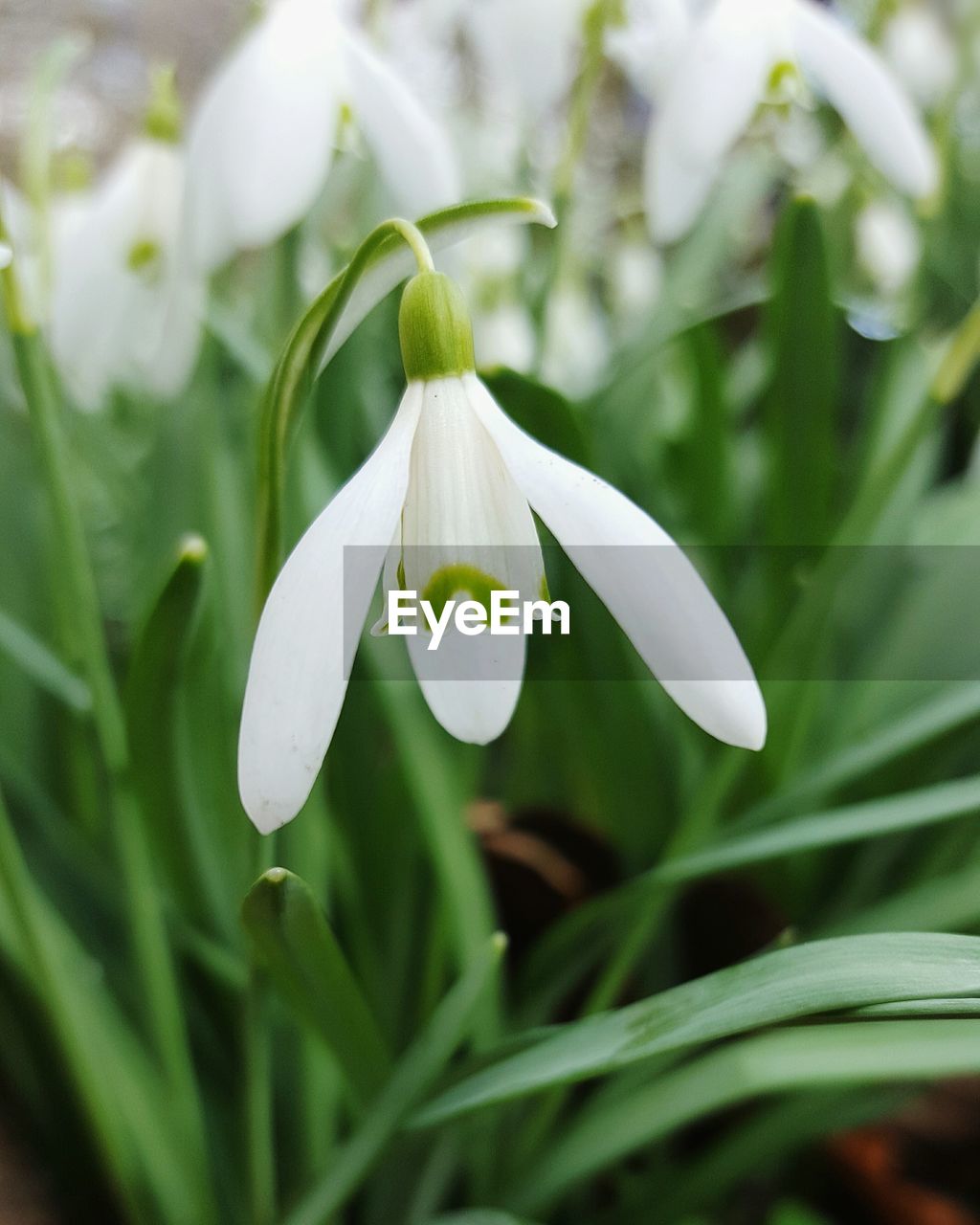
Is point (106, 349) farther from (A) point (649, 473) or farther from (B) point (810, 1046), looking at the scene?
(B) point (810, 1046)

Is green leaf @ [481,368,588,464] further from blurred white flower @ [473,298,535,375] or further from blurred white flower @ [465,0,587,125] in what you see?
blurred white flower @ [473,298,535,375]

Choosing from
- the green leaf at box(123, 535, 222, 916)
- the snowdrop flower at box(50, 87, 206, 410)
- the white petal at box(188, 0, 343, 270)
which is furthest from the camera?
the snowdrop flower at box(50, 87, 206, 410)

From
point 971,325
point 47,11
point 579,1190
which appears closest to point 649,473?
point 971,325

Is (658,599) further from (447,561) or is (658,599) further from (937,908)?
(937,908)

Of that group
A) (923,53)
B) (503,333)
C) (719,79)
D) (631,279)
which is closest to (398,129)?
(719,79)

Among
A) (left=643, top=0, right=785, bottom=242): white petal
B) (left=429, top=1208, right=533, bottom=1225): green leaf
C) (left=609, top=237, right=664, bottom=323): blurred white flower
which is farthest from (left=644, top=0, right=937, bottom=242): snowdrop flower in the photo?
(left=609, top=237, right=664, bottom=323): blurred white flower
